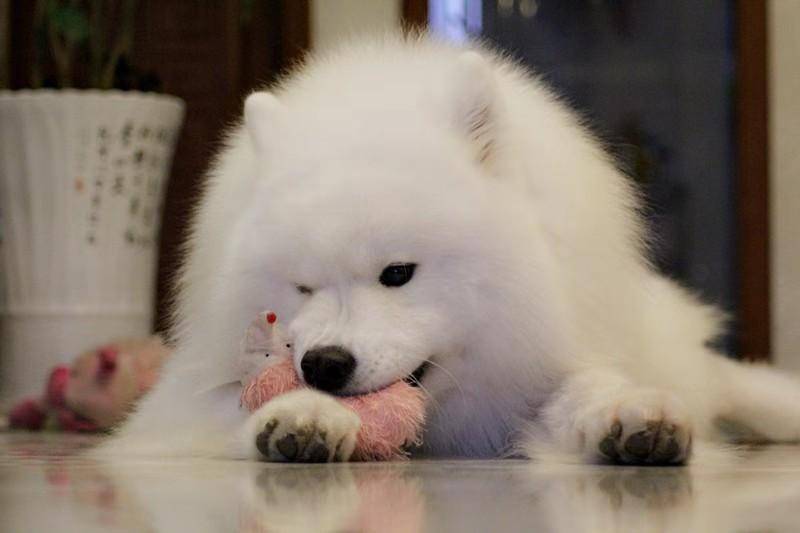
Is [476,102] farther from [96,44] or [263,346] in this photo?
[96,44]

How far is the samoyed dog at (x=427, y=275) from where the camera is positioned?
78.2 inches

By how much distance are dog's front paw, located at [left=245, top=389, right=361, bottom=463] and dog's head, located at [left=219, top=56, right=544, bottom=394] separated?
8 centimetres

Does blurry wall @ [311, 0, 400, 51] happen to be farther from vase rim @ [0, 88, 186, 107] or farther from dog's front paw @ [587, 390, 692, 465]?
dog's front paw @ [587, 390, 692, 465]

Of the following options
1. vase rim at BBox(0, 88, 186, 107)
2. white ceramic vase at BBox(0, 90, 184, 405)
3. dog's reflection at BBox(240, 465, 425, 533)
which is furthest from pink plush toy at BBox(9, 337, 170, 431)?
dog's reflection at BBox(240, 465, 425, 533)

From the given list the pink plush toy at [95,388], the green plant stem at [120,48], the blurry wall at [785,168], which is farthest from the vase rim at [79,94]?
the blurry wall at [785,168]

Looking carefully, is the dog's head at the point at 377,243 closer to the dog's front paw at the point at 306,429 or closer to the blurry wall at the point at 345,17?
the dog's front paw at the point at 306,429

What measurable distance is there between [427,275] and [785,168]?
3.10 m

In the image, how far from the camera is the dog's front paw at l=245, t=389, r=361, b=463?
1.88m

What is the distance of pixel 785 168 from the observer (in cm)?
484

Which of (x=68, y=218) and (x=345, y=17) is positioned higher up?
(x=345, y=17)

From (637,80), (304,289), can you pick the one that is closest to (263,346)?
(304,289)

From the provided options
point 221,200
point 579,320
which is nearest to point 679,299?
point 579,320

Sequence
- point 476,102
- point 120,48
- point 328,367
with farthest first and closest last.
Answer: point 120,48 < point 476,102 < point 328,367

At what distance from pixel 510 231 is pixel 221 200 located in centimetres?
61
